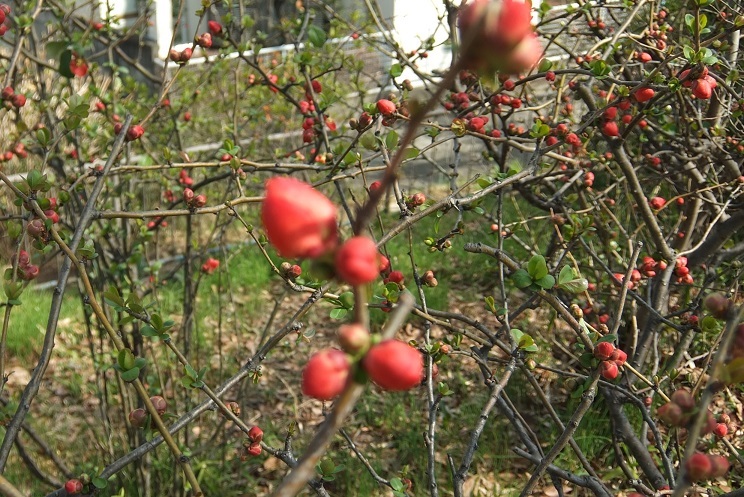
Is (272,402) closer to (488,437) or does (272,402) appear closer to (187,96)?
(488,437)

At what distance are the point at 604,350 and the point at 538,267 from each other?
21cm

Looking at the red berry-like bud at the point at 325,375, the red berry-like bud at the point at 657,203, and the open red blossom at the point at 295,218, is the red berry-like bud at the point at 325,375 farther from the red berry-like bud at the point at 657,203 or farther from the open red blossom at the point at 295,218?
the red berry-like bud at the point at 657,203

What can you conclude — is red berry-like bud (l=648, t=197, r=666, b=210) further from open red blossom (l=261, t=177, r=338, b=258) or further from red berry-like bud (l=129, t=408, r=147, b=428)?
open red blossom (l=261, t=177, r=338, b=258)

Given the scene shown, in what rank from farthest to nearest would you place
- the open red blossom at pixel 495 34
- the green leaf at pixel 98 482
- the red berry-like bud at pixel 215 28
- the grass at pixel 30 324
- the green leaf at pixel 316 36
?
the grass at pixel 30 324 < the red berry-like bud at pixel 215 28 < the green leaf at pixel 316 36 < the green leaf at pixel 98 482 < the open red blossom at pixel 495 34

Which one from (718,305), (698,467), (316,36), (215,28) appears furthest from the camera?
(215,28)

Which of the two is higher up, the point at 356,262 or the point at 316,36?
the point at 316,36

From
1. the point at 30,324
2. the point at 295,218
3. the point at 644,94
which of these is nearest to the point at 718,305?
the point at 295,218

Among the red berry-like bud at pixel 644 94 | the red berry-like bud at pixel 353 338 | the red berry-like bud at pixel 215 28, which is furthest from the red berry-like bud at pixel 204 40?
the red berry-like bud at pixel 353 338

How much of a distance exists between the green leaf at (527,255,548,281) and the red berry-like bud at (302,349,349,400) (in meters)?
0.87

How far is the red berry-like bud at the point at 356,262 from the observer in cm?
44

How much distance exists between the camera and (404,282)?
2.34 meters

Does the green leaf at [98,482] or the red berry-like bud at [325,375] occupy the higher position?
the red berry-like bud at [325,375]

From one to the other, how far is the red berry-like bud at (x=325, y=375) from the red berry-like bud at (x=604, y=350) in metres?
0.94

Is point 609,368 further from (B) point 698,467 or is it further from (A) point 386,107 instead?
(A) point 386,107
